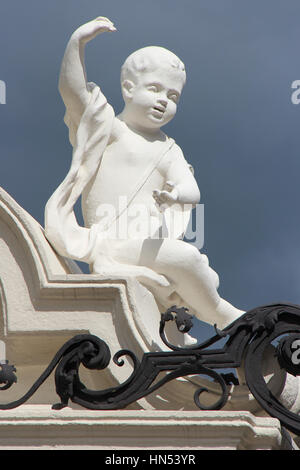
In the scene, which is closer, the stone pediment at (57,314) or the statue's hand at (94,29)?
the stone pediment at (57,314)

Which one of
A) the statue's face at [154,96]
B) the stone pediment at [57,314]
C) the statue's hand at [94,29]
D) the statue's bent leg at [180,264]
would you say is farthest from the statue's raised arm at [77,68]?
the statue's bent leg at [180,264]

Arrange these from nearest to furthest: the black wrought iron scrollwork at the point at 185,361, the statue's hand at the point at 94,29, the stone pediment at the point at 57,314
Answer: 1. the black wrought iron scrollwork at the point at 185,361
2. the stone pediment at the point at 57,314
3. the statue's hand at the point at 94,29

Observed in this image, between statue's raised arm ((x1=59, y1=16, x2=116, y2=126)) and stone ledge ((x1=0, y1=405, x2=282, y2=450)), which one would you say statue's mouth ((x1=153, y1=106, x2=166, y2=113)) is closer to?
statue's raised arm ((x1=59, y1=16, x2=116, y2=126))

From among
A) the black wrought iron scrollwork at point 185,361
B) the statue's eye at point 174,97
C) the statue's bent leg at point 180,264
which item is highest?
the statue's eye at point 174,97

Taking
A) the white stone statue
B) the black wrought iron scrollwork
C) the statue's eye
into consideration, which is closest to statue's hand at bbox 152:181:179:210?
the white stone statue

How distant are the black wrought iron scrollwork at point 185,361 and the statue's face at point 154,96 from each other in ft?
8.12

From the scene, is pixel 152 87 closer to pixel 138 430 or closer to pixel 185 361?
pixel 185 361

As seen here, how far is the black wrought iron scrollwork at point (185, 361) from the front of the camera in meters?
8.48

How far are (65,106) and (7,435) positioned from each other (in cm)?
324

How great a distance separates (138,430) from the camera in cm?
825

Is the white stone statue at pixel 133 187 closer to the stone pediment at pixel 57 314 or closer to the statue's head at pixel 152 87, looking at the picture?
the statue's head at pixel 152 87

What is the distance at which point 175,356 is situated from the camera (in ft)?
28.1

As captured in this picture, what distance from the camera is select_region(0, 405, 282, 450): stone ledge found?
817cm
